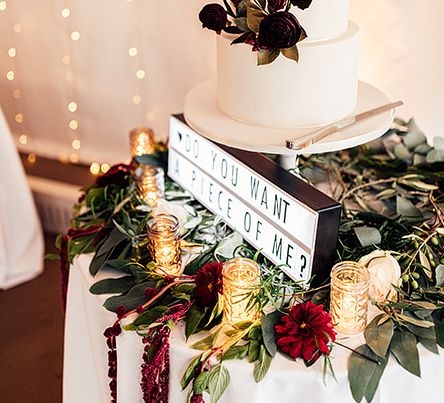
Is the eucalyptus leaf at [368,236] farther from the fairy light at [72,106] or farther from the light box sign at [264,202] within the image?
the fairy light at [72,106]

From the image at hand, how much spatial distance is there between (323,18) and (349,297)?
1.56ft

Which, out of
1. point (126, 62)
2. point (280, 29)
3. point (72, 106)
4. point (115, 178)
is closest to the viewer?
point (280, 29)

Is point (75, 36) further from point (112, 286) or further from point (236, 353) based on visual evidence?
point (236, 353)

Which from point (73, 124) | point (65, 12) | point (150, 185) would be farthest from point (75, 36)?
point (150, 185)

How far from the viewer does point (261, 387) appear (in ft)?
3.50

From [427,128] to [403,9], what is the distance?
0.32 metres

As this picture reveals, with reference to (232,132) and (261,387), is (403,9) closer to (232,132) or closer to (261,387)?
(232,132)

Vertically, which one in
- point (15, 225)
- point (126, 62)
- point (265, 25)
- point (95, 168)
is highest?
point (265, 25)

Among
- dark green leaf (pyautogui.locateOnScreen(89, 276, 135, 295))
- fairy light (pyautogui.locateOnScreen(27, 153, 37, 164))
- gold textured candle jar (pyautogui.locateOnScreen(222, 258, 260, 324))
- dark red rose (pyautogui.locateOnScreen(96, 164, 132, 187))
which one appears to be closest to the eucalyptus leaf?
gold textured candle jar (pyautogui.locateOnScreen(222, 258, 260, 324))

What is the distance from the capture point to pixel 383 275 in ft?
3.78

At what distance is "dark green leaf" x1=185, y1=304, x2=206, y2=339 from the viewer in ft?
3.65

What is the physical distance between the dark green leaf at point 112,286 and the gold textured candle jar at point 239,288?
21cm

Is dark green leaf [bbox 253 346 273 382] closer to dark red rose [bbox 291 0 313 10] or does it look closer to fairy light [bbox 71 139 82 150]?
dark red rose [bbox 291 0 313 10]

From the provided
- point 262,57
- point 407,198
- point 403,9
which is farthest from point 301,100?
point 403,9
